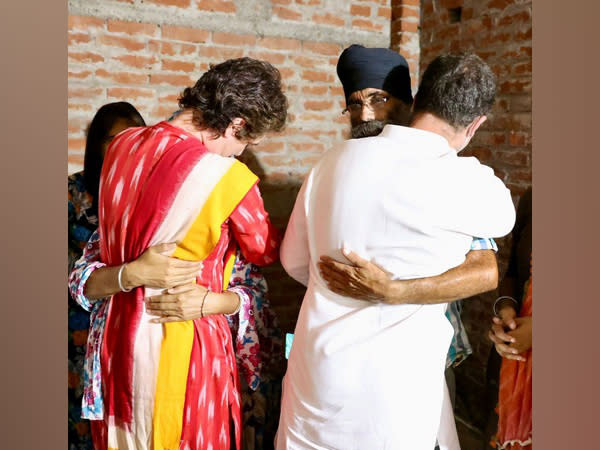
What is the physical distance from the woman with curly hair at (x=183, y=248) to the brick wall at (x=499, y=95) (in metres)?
1.44

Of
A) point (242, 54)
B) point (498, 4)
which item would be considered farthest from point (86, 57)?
point (498, 4)

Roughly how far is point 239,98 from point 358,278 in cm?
70

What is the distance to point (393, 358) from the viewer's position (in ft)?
5.61

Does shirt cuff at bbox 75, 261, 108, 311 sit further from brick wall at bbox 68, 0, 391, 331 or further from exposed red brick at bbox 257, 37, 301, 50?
exposed red brick at bbox 257, 37, 301, 50

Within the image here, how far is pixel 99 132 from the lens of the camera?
273 cm

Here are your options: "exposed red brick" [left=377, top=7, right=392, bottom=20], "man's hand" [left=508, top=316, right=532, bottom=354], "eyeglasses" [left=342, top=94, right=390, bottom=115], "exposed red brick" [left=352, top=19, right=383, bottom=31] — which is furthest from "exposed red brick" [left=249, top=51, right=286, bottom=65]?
"man's hand" [left=508, top=316, right=532, bottom=354]

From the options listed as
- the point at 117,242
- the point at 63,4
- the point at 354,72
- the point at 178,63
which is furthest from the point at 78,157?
the point at 63,4

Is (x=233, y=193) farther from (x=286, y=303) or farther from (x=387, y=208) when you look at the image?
(x=286, y=303)

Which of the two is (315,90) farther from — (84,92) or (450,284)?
(450,284)

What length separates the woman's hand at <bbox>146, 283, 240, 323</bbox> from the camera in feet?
6.18

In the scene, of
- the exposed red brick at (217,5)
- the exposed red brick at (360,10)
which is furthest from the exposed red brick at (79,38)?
the exposed red brick at (360,10)

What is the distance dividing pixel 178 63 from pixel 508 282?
6.30ft

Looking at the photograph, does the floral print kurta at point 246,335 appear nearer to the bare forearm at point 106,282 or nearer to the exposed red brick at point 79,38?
the bare forearm at point 106,282

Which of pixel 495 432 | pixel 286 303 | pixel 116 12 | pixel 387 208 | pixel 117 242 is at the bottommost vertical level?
pixel 495 432
